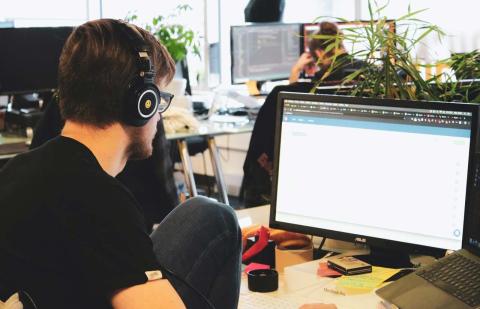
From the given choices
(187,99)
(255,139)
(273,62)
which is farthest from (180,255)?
(273,62)

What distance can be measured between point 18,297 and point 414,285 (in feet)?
2.64

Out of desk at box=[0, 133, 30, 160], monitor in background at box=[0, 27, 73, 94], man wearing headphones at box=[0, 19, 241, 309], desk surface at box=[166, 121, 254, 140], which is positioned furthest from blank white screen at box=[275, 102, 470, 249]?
monitor in background at box=[0, 27, 73, 94]

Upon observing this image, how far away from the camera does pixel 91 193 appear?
1.19 metres

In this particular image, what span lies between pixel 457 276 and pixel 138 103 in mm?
736

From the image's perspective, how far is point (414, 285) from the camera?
156 centimetres

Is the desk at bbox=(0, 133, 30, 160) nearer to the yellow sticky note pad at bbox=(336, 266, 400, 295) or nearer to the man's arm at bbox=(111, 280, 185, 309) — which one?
the yellow sticky note pad at bbox=(336, 266, 400, 295)

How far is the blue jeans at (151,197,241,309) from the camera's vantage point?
62.7 inches

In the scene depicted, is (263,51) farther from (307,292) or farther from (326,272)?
Result: (307,292)

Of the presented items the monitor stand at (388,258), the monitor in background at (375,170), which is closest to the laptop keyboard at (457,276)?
the monitor in background at (375,170)

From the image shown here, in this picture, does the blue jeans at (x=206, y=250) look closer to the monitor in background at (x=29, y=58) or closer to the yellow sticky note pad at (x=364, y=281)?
the yellow sticky note pad at (x=364, y=281)

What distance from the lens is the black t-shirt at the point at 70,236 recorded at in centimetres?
115

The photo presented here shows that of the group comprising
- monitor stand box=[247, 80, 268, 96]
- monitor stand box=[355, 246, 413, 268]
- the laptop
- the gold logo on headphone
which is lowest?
monitor stand box=[355, 246, 413, 268]

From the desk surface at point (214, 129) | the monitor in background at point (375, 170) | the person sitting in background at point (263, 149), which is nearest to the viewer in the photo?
the monitor in background at point (375, 170)

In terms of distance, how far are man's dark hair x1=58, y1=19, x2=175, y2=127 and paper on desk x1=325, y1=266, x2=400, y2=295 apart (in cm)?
68
